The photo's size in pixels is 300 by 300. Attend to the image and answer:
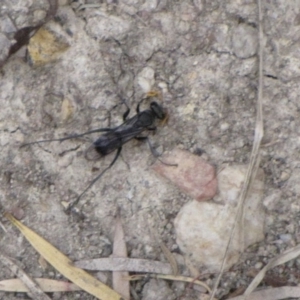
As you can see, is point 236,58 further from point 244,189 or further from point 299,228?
point 299,228

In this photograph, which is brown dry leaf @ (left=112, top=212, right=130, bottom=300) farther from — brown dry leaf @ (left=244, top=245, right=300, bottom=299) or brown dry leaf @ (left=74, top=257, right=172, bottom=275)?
brown dry leaf @ (left=244, top=245, right=300, bottom=299)

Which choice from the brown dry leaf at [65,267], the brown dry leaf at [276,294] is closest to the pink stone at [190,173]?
the brown dry leaf at [276,294]

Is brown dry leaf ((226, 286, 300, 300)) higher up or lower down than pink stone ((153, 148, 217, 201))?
lower down

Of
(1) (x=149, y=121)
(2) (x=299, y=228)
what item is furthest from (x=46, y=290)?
(2) (x=299, y=228)

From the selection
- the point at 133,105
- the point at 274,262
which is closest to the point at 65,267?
the point at 133,105

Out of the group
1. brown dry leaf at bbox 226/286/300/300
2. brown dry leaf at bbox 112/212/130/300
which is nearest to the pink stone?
brown dry leaf at bbox 112/212/130/300

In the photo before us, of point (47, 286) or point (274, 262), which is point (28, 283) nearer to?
point (47, 286)

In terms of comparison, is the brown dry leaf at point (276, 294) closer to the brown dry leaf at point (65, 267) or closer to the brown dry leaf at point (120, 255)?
the brown dry leaf at point (120, 255)
